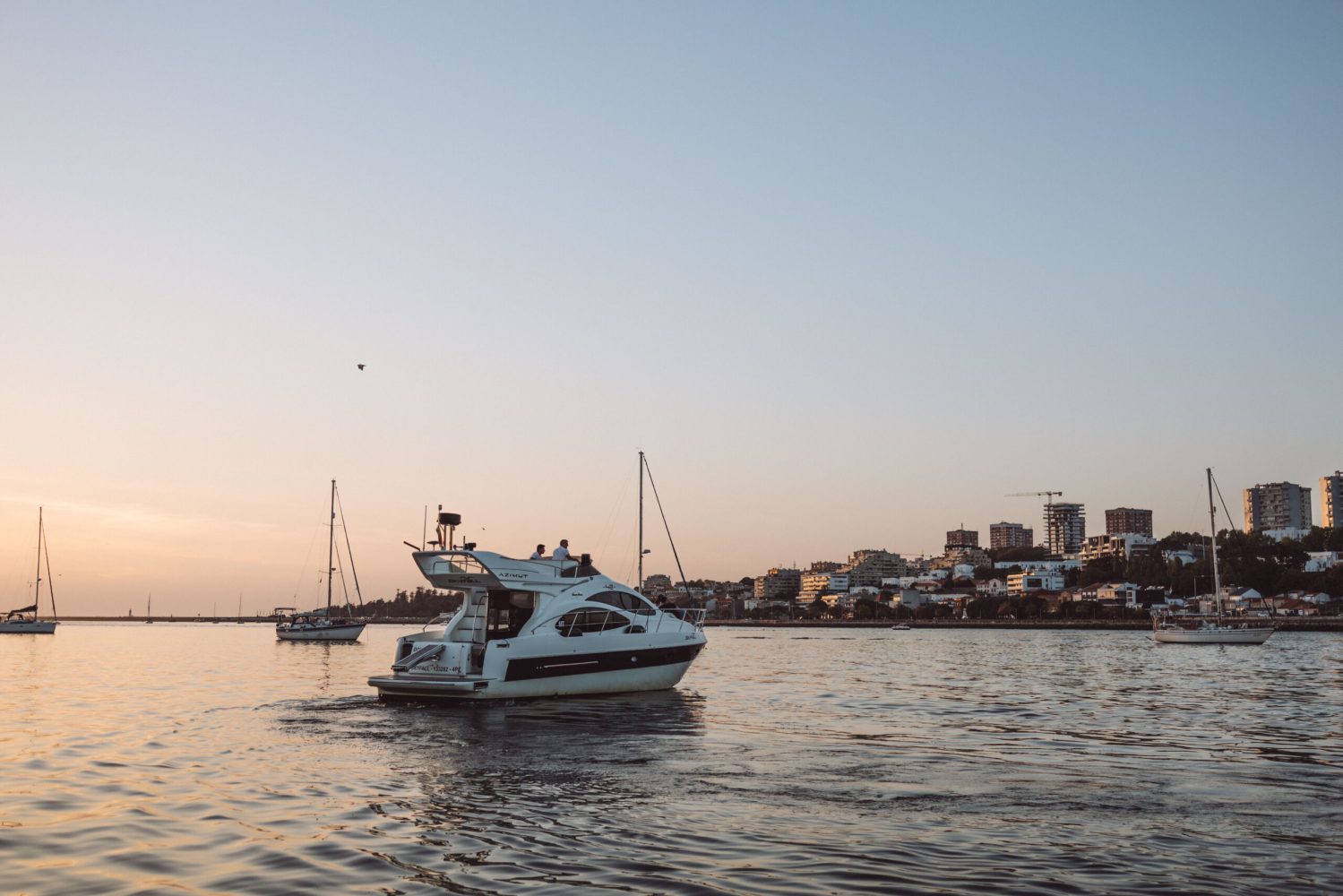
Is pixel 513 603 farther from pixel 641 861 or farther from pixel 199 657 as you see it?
pixel 199 657

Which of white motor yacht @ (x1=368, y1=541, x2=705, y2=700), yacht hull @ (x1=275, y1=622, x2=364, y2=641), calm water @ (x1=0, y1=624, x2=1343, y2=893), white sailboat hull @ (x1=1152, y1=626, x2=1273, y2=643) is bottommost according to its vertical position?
white sailboat hull @ (x1=1152, y1=626, x2=1273, y2=643)

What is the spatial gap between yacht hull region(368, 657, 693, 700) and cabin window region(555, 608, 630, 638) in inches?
47.1

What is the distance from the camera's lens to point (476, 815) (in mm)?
13320

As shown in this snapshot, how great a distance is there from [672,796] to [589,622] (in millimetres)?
15849

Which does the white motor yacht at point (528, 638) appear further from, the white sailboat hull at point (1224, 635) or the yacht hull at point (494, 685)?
the white sailboat hull at point (1224, 635)

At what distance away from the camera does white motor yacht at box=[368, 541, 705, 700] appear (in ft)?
91.7

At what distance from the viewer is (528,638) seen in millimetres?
28641

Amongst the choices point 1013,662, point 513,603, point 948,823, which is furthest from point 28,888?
point 1013,662

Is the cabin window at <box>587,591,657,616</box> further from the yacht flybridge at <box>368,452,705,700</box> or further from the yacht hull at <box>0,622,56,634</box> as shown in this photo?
the yacht hull at <box>0,622,56,634</box>

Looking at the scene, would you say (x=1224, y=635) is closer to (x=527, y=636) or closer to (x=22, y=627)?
(x=527, y=636)

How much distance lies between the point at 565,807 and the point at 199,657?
198 ft

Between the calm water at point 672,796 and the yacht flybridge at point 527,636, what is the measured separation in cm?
95

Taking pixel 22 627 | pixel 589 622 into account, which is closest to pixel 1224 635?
pixel 589 622

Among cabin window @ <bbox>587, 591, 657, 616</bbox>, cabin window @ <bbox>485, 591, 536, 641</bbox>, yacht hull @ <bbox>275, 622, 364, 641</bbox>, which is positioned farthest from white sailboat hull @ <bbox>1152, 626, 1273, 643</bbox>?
cabin window @ <bbox>485, 591, 536, 641</bbox>
